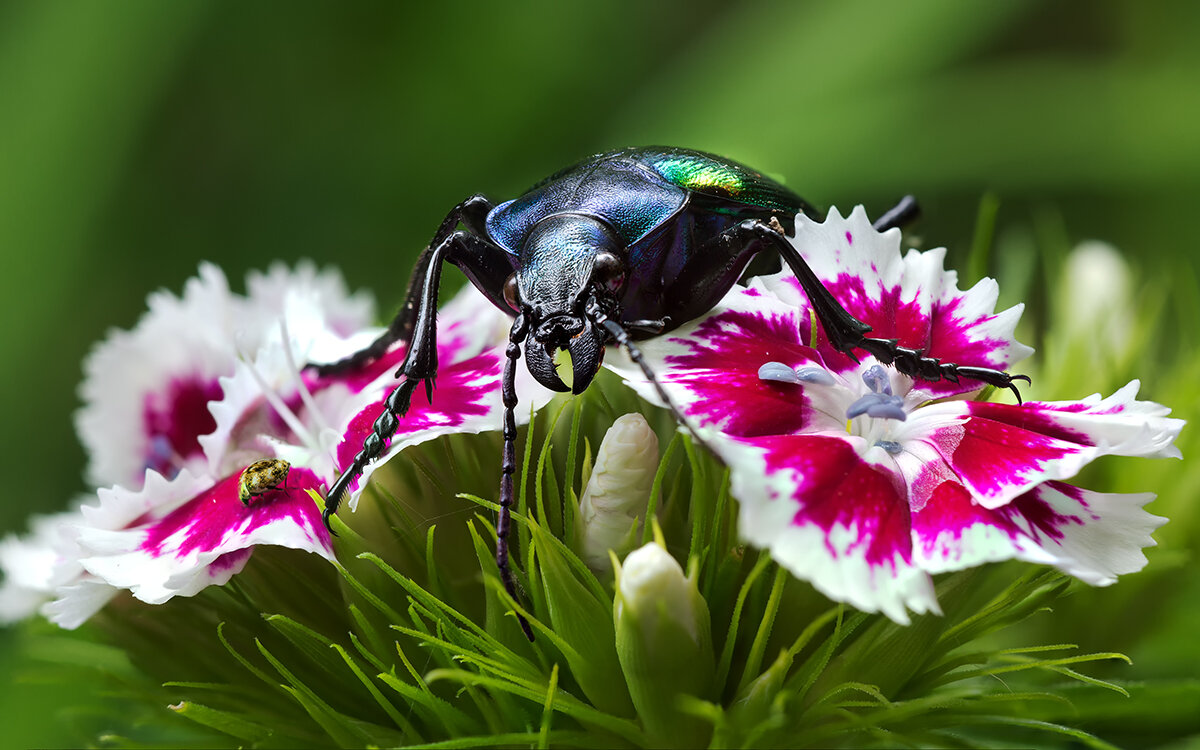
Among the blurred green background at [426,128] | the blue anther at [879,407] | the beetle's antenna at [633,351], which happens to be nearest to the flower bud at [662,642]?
the beetle's antenna at [633,351]

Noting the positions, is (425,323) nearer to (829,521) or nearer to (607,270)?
(607,270)

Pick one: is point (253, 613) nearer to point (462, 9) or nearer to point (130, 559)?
point (130, 559)

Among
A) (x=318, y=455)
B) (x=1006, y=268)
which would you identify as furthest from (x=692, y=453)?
(x=1006, y=268)

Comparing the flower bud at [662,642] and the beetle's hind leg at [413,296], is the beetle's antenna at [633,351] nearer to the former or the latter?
the flower bud at [662,642]

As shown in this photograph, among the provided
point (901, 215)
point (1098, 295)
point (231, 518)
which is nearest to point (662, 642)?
point (231, 518)

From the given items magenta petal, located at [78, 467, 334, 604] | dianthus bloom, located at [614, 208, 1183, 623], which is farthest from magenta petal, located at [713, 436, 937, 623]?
magenta petal, located at [78, 467, 334, 604]
